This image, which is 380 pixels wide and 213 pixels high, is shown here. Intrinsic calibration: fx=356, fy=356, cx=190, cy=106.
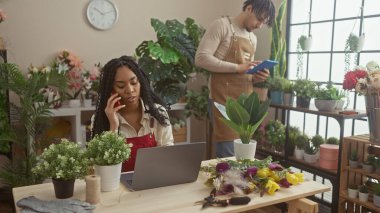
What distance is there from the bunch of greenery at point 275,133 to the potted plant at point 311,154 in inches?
11.4

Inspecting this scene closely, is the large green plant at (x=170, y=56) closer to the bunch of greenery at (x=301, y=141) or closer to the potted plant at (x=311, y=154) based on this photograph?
the bunch of greenery at (x=301, y=141)

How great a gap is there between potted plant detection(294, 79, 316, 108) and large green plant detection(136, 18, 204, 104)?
45.7 inches

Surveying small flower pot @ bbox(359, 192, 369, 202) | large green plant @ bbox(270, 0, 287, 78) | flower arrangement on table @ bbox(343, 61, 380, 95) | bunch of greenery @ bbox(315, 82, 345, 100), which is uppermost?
large green plant @ bbox(270, 0, 287, 78)

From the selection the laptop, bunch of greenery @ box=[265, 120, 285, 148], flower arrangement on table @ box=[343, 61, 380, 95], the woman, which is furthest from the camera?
bunch of greenery @ box=[265, 120, 285, 148]

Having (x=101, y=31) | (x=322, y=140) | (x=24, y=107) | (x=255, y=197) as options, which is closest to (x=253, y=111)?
(x=255, y=197)

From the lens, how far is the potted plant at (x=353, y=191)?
7.95 feet

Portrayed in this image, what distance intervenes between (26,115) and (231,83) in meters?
1.63

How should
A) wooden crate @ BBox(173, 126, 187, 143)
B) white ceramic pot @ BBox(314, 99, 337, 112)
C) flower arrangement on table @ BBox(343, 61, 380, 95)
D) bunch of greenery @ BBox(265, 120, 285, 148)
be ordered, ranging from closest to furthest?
flower arrangement on table @ BBox(343, 61, 380, 95)
white ceramic pot @ BBox(314, 99, 337, 112)
bunch of greenery @ BBox(265, 120, 285, 148)
wooden crate @ BBox(173, 126, 187, 143)

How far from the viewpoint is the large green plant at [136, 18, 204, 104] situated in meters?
3.48

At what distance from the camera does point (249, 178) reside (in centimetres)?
145

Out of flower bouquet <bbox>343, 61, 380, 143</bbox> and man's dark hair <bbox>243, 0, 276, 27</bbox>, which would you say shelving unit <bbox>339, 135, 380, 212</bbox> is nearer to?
flower bouquet <bbox>343, 61, 380, 143</bbox>

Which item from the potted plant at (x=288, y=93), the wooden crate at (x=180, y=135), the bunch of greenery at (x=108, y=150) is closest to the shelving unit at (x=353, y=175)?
the potted plant at (x=288, y=93)

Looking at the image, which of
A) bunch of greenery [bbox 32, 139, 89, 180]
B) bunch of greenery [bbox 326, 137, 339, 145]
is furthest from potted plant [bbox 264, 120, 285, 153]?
bunch of greenery [bbox 32, 139, 89, 180]

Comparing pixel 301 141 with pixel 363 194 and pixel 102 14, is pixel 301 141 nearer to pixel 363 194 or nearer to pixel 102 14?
pixel 363 194
